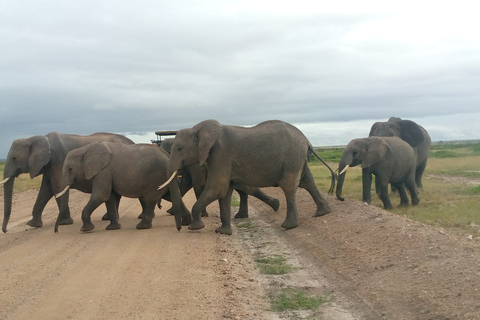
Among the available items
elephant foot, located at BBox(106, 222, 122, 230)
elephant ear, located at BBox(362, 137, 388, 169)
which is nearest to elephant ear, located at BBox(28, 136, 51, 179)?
elephant foot, located at BBox(106, 222, 122, 230)

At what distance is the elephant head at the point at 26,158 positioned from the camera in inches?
514

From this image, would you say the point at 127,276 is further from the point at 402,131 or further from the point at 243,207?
the point at 402,131

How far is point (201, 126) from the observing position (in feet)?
38.5

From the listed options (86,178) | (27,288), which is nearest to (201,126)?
(86,178)

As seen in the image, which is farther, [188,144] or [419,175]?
[419,175]

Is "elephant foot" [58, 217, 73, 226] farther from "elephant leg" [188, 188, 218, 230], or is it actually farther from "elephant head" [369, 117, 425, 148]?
"elephant head" [369, 117, 425, 148]

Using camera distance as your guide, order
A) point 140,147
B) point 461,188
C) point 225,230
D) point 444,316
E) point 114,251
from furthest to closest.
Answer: point 461,188
point 140,147
point 225,230
point 114,251
point 444,316

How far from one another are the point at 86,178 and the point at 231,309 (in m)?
6.89

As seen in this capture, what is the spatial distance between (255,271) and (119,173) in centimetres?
510

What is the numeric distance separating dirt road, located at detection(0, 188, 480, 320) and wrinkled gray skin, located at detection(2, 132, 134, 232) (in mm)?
1351

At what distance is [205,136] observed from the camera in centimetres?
1149

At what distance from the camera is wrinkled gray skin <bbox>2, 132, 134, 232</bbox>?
42.8 ft

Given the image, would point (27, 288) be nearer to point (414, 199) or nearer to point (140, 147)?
point (140, 147)

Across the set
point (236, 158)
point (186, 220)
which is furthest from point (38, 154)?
point (236, 158)
